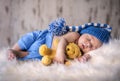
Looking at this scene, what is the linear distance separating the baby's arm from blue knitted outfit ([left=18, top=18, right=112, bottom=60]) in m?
0.04

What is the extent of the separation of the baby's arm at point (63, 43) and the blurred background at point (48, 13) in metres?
0.44

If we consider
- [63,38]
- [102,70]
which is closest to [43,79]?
[102,70]

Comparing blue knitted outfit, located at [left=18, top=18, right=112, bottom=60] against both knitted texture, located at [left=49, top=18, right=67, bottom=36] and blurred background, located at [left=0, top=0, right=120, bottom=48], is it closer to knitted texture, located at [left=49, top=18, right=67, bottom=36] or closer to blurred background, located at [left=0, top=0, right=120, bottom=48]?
knitted texture, located at [left=49, top=18, right=67, bottom=36]

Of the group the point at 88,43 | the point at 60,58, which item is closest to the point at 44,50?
the point at 60,58

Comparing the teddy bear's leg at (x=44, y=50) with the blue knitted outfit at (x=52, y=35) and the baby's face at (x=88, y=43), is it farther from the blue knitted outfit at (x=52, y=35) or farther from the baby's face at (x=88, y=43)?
the baby's face at (x=88, y=43)

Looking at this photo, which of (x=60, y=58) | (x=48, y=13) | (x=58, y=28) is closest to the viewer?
(x=60, y=58)

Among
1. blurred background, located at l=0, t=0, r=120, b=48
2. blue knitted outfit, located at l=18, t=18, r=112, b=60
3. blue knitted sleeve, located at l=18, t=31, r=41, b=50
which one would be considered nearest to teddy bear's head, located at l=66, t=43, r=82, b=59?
blue knitted outfit, located at l=18, t=18, r=112, b=60

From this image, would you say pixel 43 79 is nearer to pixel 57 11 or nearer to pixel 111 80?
pixel 111 80

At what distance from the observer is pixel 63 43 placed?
3.33 ft

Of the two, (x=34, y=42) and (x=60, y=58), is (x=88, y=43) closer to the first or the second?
(x=60, y=58)

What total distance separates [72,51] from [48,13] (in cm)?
59

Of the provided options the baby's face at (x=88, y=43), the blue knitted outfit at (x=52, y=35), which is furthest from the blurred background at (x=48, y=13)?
the baby's face at (x=88, y=43)

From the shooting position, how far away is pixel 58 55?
0.97m

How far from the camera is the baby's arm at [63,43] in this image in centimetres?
96
